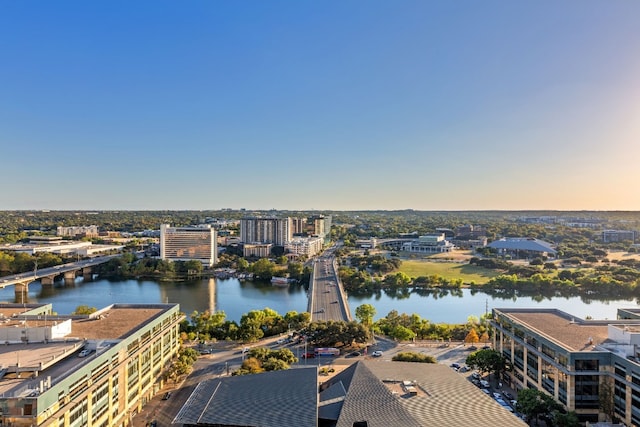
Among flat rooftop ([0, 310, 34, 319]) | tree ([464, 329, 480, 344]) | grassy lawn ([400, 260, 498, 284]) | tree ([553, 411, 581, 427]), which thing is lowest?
grassy lawn ([400, 260, 498, 284])

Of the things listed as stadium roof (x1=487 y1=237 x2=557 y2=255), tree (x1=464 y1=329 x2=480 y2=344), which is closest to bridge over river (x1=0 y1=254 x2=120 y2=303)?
tree (x1=464 y1=329 x2=480 y2=344)

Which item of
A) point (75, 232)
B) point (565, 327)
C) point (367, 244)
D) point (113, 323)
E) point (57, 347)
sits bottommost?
point (367, 244)

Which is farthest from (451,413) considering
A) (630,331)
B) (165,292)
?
(165,292)

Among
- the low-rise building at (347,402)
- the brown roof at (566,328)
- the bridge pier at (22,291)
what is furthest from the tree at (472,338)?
the bridge pier at (22,291)

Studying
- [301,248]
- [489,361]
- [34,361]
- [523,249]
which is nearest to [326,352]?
[489,361]

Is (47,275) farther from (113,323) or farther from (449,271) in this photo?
Answer: (449,271)

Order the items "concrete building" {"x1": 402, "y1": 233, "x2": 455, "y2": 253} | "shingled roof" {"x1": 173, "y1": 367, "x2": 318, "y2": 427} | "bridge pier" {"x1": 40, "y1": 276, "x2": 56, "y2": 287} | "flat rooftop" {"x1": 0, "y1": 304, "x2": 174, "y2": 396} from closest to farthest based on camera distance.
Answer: "flat rooftop" {"x1": 0, "y1": 304, "x2": 174, "y2": 396} → "shingled roof" {"x1": 173, "y1": 367, "x2": 318, "y2": 427} → "bridge pier" {"x1": 40, "y1": 276, "x2": 56, "y2": 287} → "concrete building" {"x1": 402, "y1": 233, "x2": 455, "y2": 253}

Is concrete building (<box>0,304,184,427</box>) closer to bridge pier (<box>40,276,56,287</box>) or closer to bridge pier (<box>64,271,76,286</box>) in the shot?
bridge pier (<box>40,276,56,287</box>)
